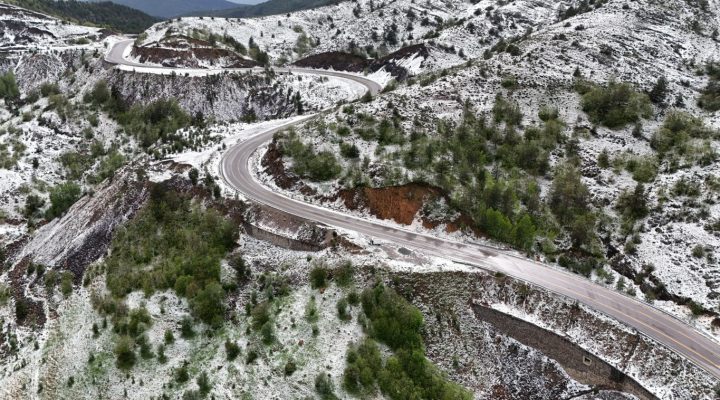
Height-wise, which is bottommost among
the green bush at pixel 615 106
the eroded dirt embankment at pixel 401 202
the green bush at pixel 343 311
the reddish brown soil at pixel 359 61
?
the green bush at pixel 343 311

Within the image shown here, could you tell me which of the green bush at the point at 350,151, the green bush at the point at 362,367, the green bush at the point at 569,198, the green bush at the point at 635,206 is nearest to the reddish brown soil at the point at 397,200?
the green bush at the point at 350,151

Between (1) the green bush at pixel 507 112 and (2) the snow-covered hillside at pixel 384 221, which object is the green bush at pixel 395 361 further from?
(1) the green bush at pixel 507 112

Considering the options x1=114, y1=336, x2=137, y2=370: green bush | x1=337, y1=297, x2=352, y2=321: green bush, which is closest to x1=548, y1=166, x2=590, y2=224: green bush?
x1=337, y1=297, x2=352, y2=321: green bush

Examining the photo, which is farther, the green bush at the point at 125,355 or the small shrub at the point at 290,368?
the green bush at the point at 125,355

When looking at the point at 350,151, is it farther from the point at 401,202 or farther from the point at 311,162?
the point at 401,202

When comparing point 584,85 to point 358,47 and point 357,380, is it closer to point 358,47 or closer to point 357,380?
point 357,380

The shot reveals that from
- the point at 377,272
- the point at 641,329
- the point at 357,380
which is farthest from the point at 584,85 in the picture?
the point at 357,380
